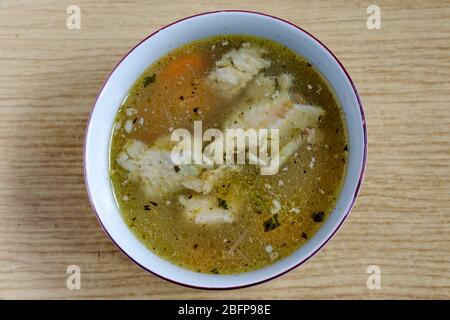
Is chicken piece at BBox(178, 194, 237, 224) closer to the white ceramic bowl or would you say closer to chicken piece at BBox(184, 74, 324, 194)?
chicken piece at BBox(184, 74, 324, 194)

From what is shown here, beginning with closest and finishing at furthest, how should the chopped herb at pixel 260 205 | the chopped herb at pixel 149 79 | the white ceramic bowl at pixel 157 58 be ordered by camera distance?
the white ceramic bowl at pixel 157 58 → the chopped herb at pixel 260 205 → the chopped herb at pixel 149 79

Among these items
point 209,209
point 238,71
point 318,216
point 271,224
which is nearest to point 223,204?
point 209,209

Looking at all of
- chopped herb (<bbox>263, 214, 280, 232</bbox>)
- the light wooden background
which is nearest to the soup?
chopped herb (<bbox>263, 214, 280, 232</bbox>)

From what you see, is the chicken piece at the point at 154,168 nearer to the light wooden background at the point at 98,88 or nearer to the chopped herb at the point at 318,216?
the light wooden background at the point at 98,88

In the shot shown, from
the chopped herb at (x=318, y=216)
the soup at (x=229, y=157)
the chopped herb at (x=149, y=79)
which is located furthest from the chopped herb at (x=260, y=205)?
the chopped herb at (x=149, y=79)
